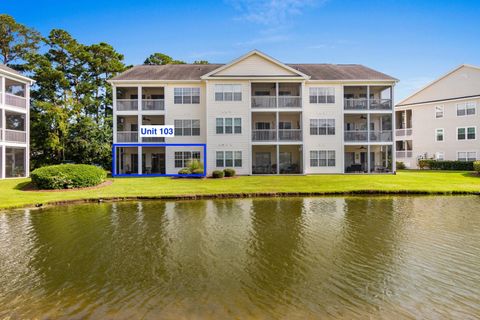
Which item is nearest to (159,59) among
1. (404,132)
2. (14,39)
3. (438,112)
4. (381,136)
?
(14,39)

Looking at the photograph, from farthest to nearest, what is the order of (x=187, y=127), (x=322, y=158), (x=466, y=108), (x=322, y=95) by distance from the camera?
(x=466, y=108)
(x=322, y=95)
(x=322, y=158)
(x=187, y=127)

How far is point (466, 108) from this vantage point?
1419 inches

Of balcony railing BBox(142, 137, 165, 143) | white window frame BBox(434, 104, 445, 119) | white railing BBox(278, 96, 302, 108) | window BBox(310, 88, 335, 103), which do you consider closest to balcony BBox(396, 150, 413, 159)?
white window frame BBox(434, 104, 445, 119)

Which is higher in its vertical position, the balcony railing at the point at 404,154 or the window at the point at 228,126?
the window at the point at 228,126

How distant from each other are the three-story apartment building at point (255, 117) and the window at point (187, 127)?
95mm

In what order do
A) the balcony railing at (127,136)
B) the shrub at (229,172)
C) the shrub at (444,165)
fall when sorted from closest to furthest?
the shrub at (229,172), the balcony railing at (127,136), the shrub at (444,165)

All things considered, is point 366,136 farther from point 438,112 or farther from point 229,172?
point 438,112

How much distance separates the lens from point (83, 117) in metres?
35.3

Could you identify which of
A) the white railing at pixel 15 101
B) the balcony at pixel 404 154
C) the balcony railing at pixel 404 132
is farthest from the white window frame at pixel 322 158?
the white railing at pixel 15 101

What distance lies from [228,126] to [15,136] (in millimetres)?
19062

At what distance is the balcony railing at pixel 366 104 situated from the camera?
3112 cm

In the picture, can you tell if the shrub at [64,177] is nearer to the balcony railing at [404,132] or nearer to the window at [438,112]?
the balcony railing at [404,132]

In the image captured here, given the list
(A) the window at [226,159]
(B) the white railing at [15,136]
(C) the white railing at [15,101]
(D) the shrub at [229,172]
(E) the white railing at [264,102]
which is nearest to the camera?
(D) the shrub at [229,172]

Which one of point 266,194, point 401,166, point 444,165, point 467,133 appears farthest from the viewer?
point 401,166
